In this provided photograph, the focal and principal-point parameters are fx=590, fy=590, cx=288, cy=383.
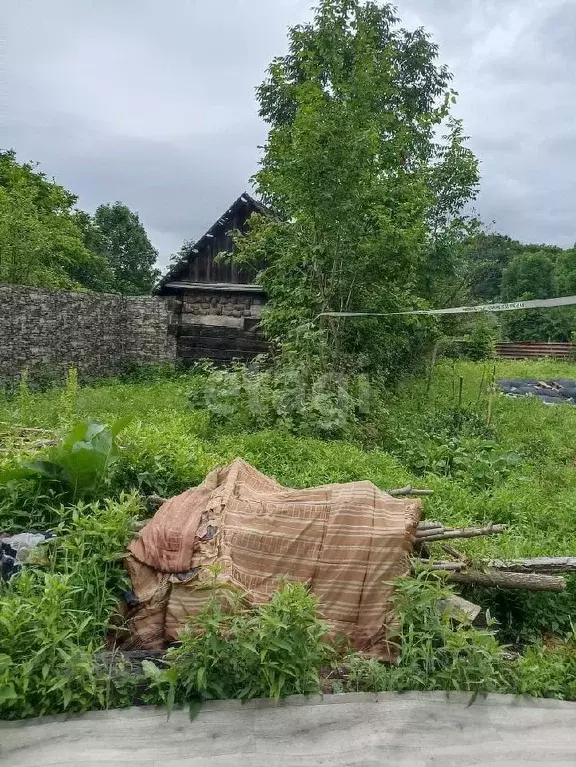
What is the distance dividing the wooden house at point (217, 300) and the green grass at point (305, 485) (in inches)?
169

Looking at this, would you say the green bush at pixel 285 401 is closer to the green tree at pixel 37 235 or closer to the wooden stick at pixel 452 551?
the wooden stick at pixel 452 551

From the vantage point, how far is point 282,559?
283 cm

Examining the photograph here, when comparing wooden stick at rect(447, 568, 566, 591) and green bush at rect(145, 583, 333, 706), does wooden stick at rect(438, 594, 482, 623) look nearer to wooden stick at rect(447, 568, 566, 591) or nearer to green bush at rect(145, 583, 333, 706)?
wooden stick at rect(447, 568, 566, 591)

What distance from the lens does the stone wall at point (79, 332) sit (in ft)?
30.1

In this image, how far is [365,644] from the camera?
2.70 meters

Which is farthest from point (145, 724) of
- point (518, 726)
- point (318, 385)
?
point (318, 385)

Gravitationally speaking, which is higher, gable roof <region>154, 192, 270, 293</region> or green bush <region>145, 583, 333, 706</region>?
gable roof <region>154, 192, 270, 293</region>

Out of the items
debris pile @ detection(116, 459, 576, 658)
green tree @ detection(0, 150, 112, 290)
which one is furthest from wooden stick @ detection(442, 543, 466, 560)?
green tree @ detection(0, 150, 112, 290)

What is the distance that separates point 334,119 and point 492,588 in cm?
576

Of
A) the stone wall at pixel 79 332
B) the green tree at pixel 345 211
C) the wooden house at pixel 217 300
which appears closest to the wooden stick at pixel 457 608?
the green tree at pixel 345 211

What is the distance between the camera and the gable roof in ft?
41.1

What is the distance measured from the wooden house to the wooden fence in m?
11.8

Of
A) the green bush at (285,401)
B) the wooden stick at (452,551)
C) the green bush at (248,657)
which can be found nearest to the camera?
the green bush at (248,657)

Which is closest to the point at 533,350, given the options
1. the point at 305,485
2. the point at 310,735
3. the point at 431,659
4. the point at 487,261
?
the point at 487,261
